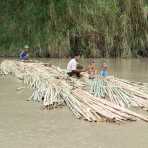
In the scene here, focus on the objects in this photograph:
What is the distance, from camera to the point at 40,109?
35.7 feet

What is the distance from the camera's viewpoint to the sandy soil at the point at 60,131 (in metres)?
8.17

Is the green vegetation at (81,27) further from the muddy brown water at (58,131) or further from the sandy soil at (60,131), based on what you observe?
the sandy soil at (60,131)

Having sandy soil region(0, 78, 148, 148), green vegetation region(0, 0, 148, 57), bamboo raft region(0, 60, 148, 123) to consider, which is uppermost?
green vegetation region(0, 0, 148, 57)

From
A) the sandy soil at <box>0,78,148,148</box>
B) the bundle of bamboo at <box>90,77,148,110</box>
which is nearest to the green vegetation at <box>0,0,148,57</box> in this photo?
the bundle of bamboo at <box>90,77,148,110</box>

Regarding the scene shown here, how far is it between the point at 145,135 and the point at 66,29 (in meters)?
18.8

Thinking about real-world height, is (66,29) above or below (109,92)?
above

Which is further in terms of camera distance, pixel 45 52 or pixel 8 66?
pixel 45 52

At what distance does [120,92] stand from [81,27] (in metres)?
16.0

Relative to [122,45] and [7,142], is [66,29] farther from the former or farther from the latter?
[7,142]

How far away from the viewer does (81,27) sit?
27.3 m

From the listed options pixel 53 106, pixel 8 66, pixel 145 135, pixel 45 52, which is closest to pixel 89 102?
pixel 53 106

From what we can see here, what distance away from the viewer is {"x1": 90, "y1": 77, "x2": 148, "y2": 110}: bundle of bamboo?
10945 mm

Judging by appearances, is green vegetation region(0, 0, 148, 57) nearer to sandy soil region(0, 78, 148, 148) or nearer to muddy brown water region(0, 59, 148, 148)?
muddy brown water region(0, 59, 148, 148)

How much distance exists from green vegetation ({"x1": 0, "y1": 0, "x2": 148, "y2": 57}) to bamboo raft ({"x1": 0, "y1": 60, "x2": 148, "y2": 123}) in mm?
11013
